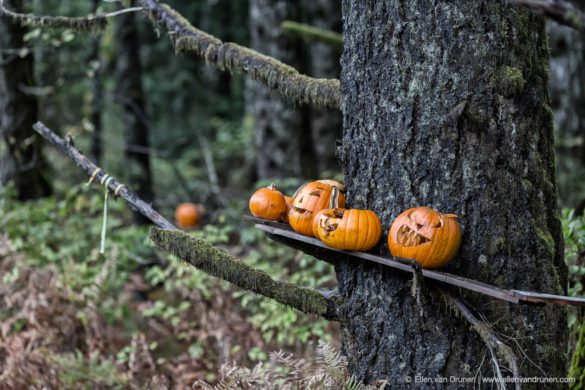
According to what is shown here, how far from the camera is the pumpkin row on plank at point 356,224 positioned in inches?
99.0

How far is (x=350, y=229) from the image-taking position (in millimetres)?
2678

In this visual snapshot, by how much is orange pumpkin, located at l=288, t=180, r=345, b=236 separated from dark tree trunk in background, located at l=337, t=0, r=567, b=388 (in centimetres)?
23

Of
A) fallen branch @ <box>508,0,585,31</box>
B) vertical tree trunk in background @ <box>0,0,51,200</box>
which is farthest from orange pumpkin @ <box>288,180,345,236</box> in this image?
vertical tree trunk in background @ <box>0,0,51,200</box>

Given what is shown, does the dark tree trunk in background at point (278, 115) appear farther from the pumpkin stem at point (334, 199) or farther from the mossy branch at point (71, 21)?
the pumpkin stem at point (334, 199)

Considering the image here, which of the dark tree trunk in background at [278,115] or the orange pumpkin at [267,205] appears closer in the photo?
the orange pumpkin at [267,205]

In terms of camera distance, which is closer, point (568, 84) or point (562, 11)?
point (562, 11)

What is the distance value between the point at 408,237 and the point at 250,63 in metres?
1.54

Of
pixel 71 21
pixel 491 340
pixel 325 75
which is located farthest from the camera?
pixel 325 75

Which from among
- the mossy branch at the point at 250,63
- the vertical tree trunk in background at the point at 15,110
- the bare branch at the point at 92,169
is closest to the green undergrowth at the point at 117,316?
the vertical tree trunk in background at the point at 15,110

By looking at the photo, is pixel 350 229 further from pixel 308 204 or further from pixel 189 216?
pixel 189 216

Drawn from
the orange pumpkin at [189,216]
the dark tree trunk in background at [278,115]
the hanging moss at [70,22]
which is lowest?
the orange pumpkin at [189,216]

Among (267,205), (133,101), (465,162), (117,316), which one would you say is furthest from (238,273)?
(133,101)

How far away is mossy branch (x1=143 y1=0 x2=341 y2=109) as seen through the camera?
3.29 m

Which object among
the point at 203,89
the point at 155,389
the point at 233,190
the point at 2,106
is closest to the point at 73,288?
the point at 155,389
